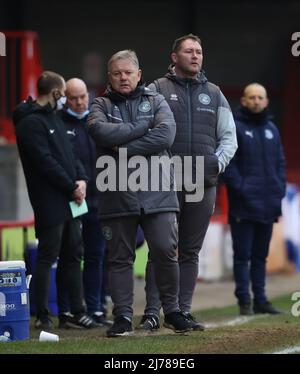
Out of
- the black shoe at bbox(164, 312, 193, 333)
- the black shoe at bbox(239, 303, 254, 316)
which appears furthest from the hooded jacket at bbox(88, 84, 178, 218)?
the black shoe at bbox(239, 303, 254, 316)

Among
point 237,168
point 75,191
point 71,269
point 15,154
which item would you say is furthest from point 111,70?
point 15,154

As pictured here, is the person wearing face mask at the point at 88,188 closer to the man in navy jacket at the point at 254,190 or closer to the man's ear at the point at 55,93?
the man's ear at the point at 55,93

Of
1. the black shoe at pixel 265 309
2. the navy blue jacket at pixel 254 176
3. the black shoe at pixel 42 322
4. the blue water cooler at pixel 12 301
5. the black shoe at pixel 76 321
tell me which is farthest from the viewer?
the black shoe at pixel 265 309

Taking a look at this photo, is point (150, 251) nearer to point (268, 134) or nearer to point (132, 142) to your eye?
point (132, 142)

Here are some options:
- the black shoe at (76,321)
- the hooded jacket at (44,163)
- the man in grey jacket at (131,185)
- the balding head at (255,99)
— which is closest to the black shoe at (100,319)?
the black shoe at (76,321)

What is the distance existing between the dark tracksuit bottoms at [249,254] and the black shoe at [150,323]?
2.45m

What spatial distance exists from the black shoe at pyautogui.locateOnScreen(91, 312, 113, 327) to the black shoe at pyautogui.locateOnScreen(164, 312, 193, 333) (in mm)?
1781

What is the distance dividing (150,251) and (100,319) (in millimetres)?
2041

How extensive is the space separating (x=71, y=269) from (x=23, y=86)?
5728mm

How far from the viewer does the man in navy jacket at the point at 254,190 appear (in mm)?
11211

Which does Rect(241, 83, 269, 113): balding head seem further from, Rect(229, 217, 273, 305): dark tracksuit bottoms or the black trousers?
the black trousers

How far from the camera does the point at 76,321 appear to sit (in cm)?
991

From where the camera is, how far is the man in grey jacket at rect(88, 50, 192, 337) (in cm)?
815

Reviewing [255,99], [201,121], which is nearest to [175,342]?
[201,121]
